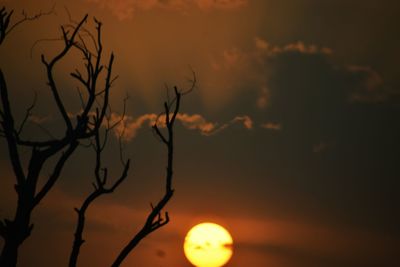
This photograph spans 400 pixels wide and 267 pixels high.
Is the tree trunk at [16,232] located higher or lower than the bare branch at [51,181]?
lower

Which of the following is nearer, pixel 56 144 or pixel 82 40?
Result: pixel 56 144

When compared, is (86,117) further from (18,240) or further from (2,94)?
(18,240)

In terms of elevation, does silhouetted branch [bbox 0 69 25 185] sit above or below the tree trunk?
above

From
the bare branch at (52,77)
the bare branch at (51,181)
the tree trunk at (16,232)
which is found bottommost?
the tree trunk at (16,232)

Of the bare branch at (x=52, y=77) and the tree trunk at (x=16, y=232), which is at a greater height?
the bare branch at (x=52, y=77)

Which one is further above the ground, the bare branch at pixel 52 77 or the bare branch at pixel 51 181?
the bare branch at pixel 52 77

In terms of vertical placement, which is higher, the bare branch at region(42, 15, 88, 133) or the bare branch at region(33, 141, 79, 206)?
the bare branch at region(42, 15, 88, 133)

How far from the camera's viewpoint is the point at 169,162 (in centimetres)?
812

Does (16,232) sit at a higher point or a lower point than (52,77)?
lower

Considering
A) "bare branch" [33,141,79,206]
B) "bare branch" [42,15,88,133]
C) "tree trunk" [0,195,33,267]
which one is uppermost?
"bare branch" [42,15,88,133]

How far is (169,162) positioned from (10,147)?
2.57 metres

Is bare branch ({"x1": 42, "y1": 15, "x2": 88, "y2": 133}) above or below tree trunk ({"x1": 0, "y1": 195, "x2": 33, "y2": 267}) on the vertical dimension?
above

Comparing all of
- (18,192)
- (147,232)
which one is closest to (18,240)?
(18,192)

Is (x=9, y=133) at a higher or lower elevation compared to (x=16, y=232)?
higher
